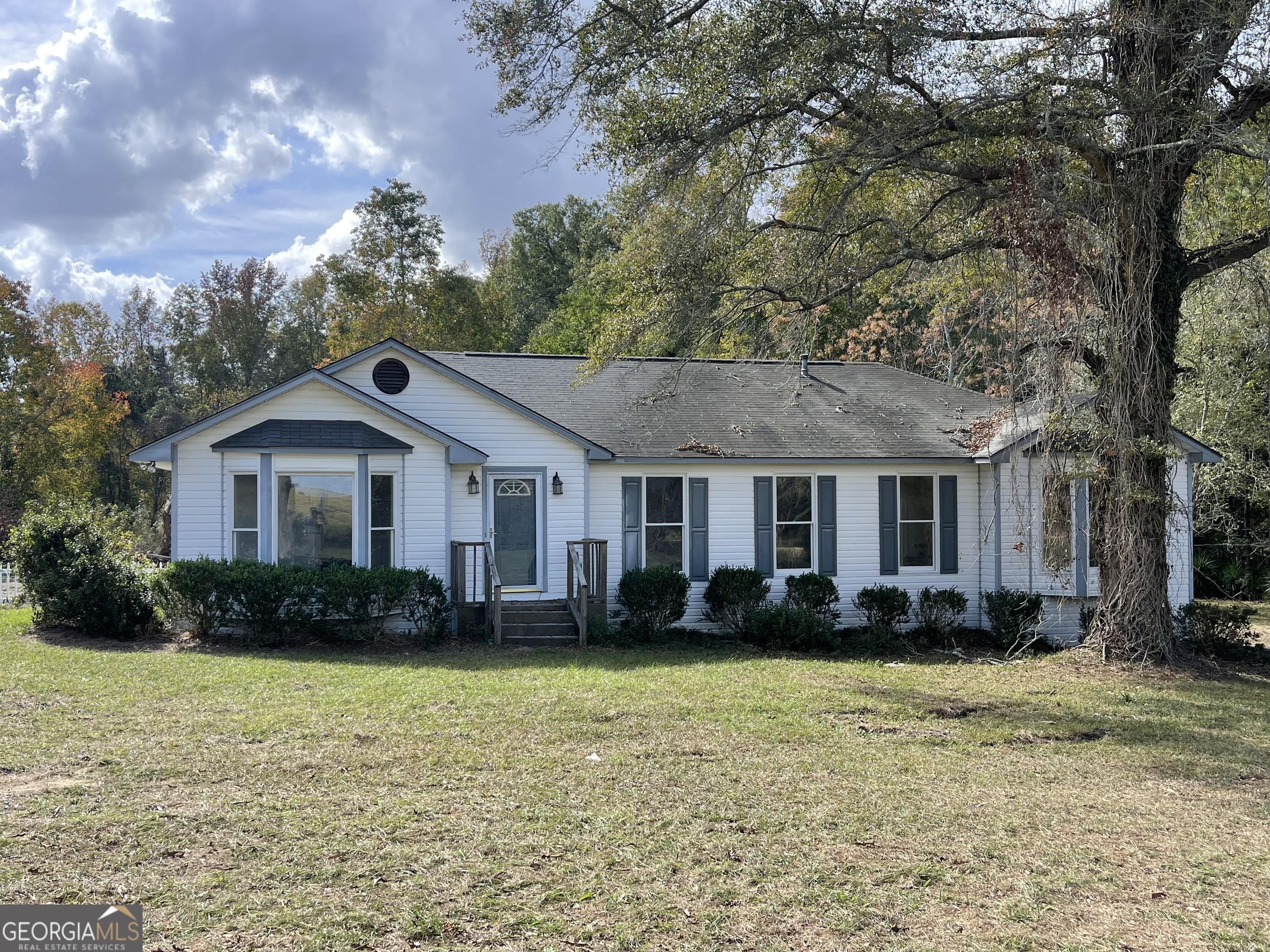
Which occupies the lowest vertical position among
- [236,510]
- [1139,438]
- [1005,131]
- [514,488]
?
[236,510]

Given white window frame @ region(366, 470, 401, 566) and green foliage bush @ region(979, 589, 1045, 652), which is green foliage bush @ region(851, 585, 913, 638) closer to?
green foliage bush @ region(979, 589, 1045, 652)

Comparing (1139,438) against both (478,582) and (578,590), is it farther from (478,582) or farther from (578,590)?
(478,582)

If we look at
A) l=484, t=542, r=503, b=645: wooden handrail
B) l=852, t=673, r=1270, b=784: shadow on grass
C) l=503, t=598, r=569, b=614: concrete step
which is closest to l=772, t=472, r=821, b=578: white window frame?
l=503, t=598, r=569, b=614: concrete step

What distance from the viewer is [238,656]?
12.5 metres

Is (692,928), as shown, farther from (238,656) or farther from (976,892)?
(238,656)

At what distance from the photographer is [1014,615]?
1590 cm

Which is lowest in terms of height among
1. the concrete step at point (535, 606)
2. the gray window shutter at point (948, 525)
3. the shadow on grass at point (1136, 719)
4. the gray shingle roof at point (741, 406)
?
the shadow on grass at point (1136, 719)

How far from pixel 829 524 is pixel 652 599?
362 centimetres

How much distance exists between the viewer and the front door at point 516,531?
51.3 feet

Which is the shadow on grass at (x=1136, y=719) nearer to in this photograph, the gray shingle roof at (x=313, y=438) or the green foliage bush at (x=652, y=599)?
the green foliage bush at (x=652, y=599)

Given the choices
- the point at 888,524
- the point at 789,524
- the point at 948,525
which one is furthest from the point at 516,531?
the point at 948,525

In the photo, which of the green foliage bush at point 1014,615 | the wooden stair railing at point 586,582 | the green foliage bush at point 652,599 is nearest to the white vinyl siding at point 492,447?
the wooden stair railing at point 586,582

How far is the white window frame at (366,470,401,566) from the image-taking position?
47.8 ft

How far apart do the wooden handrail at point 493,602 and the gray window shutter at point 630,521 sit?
226 cm
